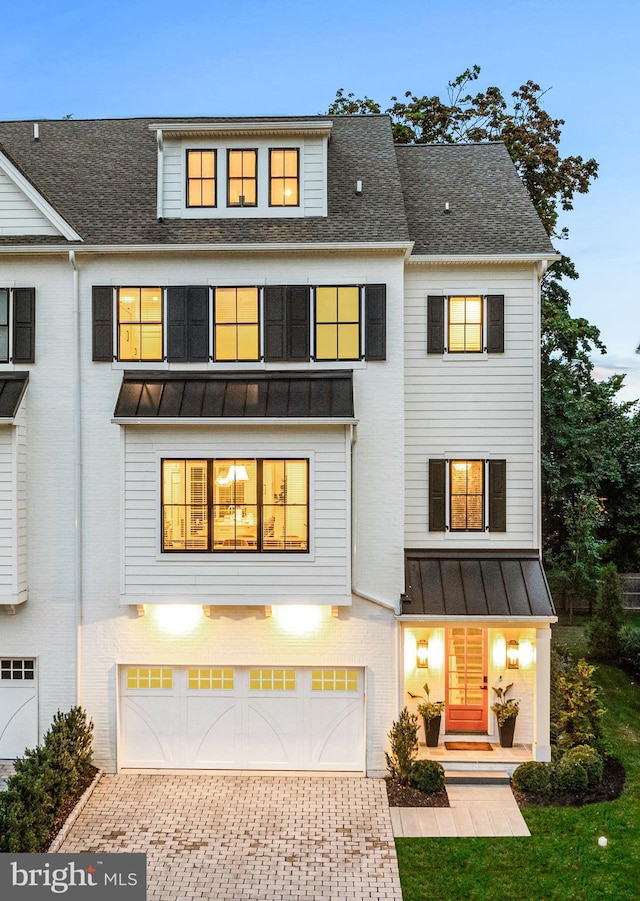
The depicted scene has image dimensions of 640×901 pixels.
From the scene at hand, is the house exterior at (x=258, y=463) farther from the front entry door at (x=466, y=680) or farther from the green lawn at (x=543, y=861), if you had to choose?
the green lawn at (x=543, y=861)

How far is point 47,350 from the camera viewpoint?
12445mm

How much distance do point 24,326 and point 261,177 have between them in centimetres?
524

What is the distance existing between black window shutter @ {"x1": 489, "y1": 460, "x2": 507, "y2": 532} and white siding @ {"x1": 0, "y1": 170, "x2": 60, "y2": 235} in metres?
9.31

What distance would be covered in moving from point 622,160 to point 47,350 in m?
33.2

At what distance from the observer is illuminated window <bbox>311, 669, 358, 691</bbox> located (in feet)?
40.3

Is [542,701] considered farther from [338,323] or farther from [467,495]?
[338,323]

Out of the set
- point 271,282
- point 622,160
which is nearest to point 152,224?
point 271,282

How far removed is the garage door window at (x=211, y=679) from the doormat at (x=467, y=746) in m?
4.23

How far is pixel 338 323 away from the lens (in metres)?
12.4

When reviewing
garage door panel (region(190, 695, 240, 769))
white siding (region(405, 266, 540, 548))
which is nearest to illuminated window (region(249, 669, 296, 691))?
garage door panel (region(190, 695, 240, 769))

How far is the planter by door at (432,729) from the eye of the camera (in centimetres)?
1249

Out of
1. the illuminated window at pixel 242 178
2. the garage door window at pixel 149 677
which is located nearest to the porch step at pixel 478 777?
the garage door window at pixel 149 677

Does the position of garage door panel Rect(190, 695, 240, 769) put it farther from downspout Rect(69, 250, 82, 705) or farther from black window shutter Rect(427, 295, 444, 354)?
black window shutter Rect(427, 295, 444, 354)

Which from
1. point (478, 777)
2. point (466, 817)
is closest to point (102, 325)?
point (466, 817)
